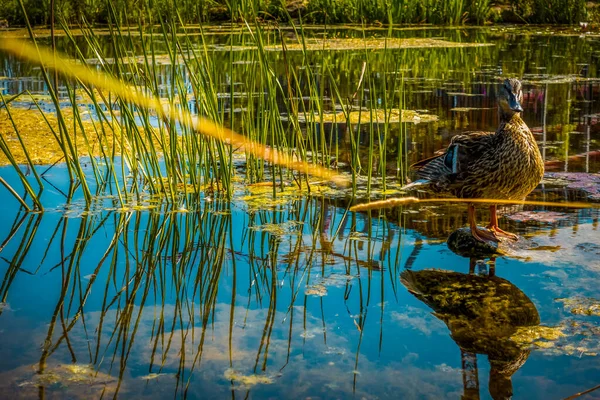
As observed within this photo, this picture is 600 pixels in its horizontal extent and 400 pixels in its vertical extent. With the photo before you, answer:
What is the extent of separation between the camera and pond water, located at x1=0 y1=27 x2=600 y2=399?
2.18 m

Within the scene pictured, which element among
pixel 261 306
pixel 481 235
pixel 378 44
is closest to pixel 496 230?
pixel 481 235

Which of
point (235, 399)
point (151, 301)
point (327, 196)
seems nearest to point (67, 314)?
point (151, 301)

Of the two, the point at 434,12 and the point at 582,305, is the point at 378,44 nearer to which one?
the point at 434,12

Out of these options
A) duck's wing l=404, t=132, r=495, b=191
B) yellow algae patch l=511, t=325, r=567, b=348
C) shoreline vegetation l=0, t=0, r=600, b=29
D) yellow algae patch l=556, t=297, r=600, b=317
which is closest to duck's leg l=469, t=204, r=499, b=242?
duck's wing l=404, t=132, r=495, b=191

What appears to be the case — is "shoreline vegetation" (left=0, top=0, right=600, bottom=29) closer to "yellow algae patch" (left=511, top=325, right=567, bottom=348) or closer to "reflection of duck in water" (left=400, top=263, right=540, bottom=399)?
"reflection of duck in water" (left=400, top=263, right=540, bottom=399)

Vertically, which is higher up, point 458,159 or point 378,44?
point 378,44

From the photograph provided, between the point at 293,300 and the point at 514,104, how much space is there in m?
1.28

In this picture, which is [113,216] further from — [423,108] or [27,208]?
[423,108]

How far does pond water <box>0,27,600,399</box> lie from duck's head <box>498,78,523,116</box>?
0.57 metres

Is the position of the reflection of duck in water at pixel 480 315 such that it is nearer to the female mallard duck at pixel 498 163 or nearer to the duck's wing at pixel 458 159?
the female mallard duck at pixel 498 163

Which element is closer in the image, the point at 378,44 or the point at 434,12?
the point at 378,44

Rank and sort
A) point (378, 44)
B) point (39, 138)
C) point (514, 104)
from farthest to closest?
point (378, 44) → point (39, 138) → point (514, 104)

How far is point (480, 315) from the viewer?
8.61ft

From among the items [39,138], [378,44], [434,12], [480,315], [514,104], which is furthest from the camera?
[434,12]
